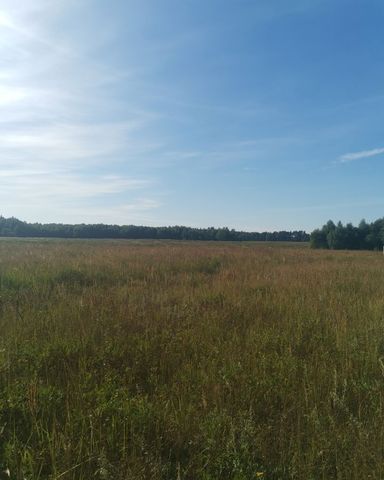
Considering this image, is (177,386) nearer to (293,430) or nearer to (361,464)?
(293,430)

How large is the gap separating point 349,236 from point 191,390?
272ft

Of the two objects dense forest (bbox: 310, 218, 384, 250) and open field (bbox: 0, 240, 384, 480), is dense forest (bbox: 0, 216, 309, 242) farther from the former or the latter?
open field (bbox: 0, 240, 384, 480)

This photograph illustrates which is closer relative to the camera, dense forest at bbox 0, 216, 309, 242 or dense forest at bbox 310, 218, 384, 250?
dense forest at bbox 310, 218, 384, 250

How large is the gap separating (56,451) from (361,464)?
6.25 feet

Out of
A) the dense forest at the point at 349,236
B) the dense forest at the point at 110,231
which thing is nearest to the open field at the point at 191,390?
the dense forest at the point at 349,236

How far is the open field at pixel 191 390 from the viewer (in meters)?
2.22

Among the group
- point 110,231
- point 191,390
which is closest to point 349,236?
point 110,231

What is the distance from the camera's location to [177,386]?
3.16 metres

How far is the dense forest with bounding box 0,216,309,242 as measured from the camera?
8875 cm

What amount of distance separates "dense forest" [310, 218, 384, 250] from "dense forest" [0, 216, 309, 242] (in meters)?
26.4

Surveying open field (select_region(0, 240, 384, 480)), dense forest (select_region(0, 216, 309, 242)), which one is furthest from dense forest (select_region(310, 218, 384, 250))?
open field (select_region(0, 240, 384, 480))

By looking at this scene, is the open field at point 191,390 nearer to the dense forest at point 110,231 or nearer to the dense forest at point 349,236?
the dense forest at point 349,236

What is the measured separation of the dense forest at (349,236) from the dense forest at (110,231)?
86.7 feet

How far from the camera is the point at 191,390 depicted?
311cm
